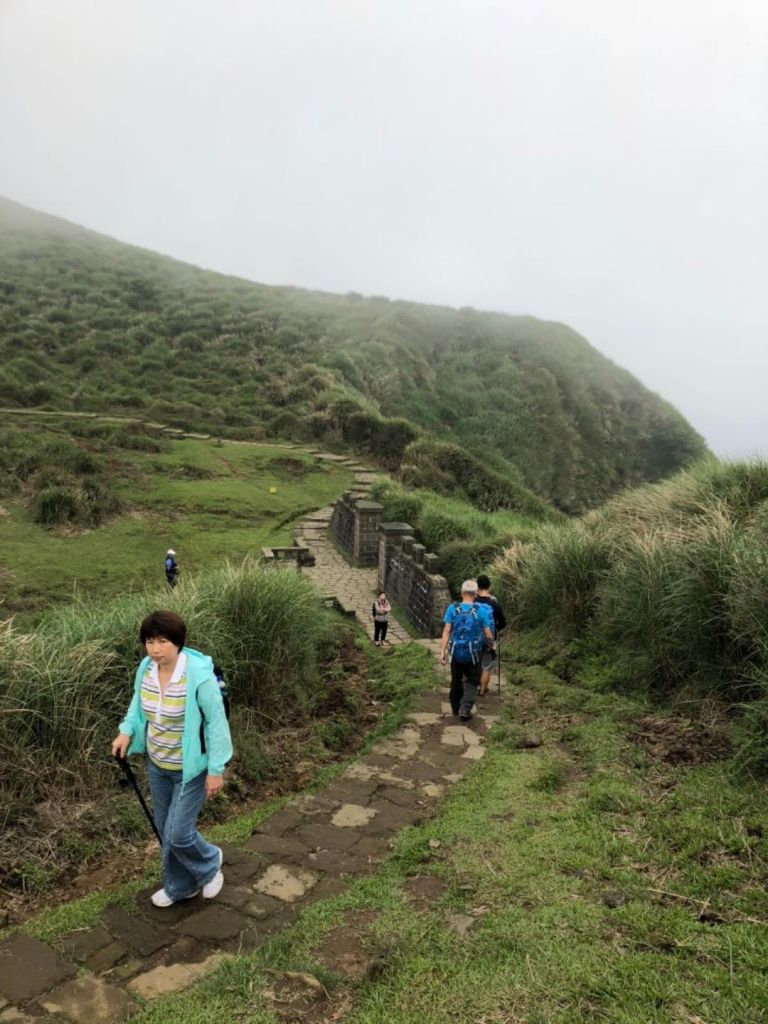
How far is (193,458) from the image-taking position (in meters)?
21.4

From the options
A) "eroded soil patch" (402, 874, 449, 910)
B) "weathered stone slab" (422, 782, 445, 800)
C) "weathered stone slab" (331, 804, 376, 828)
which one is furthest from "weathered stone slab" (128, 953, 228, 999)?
"weathered stone slab" (422, 782, 445, 800)

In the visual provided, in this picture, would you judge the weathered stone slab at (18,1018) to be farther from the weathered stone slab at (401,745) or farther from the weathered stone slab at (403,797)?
the weathered stone slab at (401,745)

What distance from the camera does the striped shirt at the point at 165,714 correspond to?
377 cm

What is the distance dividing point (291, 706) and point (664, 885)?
4109 mm

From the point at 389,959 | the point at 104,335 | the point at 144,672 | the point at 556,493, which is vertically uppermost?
the point at 104,335

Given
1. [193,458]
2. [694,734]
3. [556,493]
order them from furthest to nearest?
[556,493] → [193,458] → [694,734]

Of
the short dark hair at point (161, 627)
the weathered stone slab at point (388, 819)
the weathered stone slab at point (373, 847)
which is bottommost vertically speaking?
the weathered stone slab at point (388, 819)

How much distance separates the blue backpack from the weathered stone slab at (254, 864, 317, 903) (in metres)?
3.05

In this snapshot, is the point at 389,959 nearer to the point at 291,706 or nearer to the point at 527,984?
the point at 527,984

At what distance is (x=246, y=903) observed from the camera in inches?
155

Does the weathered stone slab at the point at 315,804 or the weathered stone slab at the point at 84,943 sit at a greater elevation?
the weathered stone slab at the point at 84,943

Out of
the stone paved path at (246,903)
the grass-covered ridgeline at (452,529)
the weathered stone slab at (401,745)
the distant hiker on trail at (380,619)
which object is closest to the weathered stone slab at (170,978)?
the stone paved path at (246,903)

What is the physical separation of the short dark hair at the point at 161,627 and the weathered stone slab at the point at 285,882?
1.59 metres

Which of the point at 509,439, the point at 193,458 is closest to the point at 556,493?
the point at 509,439
